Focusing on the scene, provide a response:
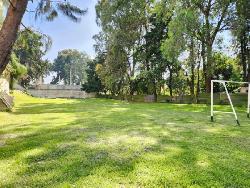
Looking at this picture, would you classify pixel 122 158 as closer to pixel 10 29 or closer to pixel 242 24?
pixel 10 29

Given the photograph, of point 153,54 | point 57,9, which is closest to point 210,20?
point 153,54

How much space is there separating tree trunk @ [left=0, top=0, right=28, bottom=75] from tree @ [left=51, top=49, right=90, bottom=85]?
107590 mm

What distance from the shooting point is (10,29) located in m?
8.45

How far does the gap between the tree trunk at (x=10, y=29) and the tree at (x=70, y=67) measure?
107590 mm

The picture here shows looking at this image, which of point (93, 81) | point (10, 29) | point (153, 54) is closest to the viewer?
point (10, 29)

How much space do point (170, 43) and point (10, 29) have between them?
23.1 metres

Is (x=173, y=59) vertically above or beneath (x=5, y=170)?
above

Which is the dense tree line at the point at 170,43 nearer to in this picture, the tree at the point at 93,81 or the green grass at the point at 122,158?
the tree at the point at 93,81

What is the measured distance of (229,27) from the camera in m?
33.2

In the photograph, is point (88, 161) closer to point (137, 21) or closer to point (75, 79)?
point (137, 21)

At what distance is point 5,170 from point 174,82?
1576 inches

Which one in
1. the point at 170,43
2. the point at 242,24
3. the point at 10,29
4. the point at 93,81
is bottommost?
the point at 93,81


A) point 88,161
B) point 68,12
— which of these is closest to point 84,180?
point 88,161

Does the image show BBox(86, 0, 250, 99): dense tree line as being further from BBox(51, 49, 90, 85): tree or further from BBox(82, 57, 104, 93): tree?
BBox(51, 49, 90, 85): tree
